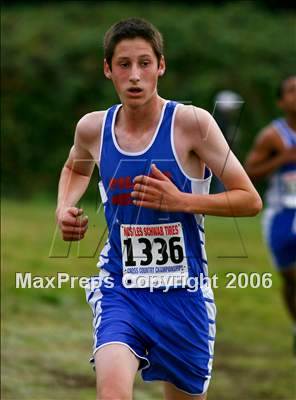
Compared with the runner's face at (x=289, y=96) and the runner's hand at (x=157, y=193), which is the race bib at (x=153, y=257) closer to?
the runner's hand at (x=157, y=193)

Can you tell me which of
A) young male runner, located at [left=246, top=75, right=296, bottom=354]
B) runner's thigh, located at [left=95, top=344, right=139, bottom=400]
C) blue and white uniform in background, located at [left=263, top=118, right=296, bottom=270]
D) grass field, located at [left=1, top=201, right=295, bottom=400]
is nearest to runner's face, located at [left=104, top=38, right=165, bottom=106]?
runner's thigh, located at [left=95, top=344, right=139, bottom=400]

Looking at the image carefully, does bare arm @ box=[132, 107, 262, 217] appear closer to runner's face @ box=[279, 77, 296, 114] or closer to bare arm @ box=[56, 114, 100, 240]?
bare arm @ box=[56, 114, 100, 240]

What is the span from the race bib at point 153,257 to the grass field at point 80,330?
1520mm

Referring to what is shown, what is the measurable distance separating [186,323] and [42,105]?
55.8ft

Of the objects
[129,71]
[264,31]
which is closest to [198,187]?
[129,71]

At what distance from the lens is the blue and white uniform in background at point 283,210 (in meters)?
11.2

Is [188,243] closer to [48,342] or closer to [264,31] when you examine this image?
[48,342]

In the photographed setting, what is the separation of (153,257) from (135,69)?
35.6 inches

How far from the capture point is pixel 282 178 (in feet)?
36.9

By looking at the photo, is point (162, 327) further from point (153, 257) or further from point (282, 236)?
point (282, 236)

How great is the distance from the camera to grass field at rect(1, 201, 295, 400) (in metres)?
8.37

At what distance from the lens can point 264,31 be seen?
2634cm

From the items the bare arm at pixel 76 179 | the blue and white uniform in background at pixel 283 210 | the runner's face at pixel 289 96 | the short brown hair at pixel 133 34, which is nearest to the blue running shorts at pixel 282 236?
the blue and white uniform in background at pixel 283 210

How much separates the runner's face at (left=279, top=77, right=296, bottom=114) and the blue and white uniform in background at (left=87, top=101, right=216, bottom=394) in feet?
19.0
